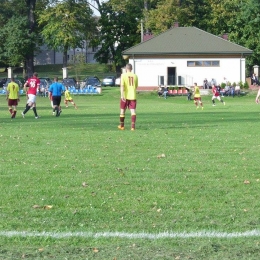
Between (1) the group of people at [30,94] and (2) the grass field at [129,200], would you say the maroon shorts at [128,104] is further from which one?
(1) the group of people at [30,94]

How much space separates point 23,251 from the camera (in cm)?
647

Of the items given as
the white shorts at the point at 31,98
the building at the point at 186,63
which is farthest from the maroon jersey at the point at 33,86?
the building at the point at 186,63

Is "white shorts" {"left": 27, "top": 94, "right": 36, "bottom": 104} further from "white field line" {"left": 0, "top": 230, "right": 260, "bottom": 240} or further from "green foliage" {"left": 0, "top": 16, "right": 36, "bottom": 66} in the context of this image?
"green foliage" {"left": 0, "top": 16, "right": 36, "bottom": 66}

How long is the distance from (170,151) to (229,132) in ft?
17.3

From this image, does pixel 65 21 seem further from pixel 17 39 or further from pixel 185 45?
pixel 185 45

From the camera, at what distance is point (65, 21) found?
82.4 metres

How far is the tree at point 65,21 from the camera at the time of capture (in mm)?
82250

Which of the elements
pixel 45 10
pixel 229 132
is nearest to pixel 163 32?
pixel 45 10

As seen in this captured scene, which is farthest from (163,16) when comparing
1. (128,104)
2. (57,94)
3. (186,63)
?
(128,104)

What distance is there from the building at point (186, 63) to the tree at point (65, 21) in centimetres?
1541

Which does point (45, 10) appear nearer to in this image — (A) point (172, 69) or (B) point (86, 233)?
(A) point (172, 69)

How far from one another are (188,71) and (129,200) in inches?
2429

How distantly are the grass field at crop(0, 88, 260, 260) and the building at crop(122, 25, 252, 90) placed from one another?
5376cm

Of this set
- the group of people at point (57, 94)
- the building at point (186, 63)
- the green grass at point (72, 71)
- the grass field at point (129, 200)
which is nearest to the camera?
the grass field at point (129, 200)
